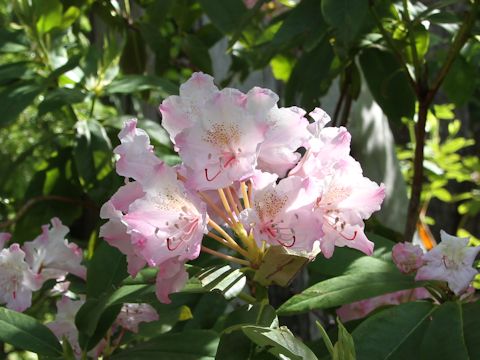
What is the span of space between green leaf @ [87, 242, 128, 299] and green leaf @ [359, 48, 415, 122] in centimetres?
72

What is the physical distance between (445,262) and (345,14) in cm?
48

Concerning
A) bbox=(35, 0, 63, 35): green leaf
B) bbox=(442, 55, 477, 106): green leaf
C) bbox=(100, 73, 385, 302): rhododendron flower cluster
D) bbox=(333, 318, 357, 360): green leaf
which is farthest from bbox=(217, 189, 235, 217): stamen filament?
bbox=(442, 55, 477, 106): green leaf

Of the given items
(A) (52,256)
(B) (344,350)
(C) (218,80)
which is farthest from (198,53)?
(B) (344,350)

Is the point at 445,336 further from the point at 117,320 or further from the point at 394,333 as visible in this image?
the point at 117,320

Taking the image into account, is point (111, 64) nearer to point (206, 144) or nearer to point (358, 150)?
point (358, 150)

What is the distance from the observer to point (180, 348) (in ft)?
3.57

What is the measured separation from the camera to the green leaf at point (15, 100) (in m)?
1.62

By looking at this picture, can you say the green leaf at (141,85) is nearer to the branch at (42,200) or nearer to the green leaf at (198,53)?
the branch at (42,200)

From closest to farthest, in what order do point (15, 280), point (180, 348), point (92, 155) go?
point (180, 348) < point (15, 280) < point (92, 155)

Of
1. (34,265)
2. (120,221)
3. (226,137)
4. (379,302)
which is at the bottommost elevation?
(379,302)

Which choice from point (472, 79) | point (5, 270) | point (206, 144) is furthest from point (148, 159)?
point (472, 79)

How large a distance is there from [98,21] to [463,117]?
197 cm

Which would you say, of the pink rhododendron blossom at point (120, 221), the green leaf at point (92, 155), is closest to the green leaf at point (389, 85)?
the green leaf at point (92, 155)

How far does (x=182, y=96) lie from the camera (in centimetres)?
102
